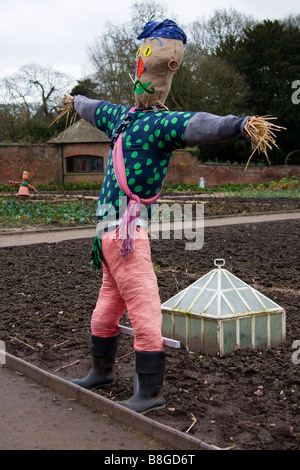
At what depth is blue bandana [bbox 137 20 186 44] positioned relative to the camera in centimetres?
369

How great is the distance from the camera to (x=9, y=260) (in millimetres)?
8500

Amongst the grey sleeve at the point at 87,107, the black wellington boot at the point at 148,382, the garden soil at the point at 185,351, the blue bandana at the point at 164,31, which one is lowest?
the garden soil at the point at 185,351

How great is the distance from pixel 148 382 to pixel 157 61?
1.89 meters

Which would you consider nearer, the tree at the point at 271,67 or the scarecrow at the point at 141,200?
the scarecrow at the point at 141,200

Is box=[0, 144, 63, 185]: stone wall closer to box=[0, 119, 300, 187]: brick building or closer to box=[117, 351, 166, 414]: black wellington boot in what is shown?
box=[0, 119, 300, 187]: brick building

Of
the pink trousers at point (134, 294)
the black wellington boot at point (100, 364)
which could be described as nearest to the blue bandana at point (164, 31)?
the pink trousers at point (134, 294)

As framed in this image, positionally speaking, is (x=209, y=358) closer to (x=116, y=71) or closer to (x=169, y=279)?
(x=169, y=279)

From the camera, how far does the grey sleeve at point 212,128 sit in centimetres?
310

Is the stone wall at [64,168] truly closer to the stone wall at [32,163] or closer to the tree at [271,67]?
the stone wall at [32,163]

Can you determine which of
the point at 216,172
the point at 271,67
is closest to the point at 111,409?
the point at 216,172

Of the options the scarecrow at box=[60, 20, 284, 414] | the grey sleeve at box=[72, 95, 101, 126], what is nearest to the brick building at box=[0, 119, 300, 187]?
the grey sleeve at box=[72, 95, 101, 126]

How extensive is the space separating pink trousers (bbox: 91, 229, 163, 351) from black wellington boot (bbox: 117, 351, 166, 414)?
0.04 m

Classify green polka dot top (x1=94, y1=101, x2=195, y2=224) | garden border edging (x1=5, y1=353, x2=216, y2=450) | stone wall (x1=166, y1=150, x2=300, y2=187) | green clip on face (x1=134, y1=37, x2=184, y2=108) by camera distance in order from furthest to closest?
1. stone wall (x1=166, y1=150, x2=300, y2=187)
2. green clip on face (x1=134, y1=37, x2=184, y2=108)
3. green polka dot top (x1=94, y1=101, x2=195, y2=224)
4. garden border edging (x1=5, y1=353, x2=216, y2=450)

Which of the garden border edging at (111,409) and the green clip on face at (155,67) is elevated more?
the green clip on face at (155,67)
